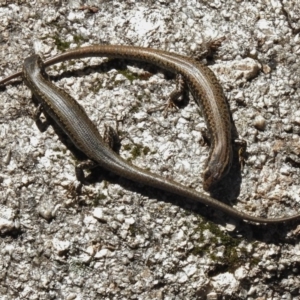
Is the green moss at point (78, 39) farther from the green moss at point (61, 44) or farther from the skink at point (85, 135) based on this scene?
the skink at point (85, 135)

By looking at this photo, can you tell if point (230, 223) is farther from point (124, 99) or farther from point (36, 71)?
point (36, 71)

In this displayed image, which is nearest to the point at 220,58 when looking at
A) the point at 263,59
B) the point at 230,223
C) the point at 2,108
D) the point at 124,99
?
the point at 263,59

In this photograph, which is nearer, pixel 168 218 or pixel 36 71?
pixel 168 218

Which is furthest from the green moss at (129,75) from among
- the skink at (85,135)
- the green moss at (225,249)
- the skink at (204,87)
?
the green moss at (225,249)

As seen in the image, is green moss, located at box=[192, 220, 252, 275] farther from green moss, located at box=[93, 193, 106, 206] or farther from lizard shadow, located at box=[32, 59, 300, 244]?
green moss, located at box=[93, 193, 106, 206]

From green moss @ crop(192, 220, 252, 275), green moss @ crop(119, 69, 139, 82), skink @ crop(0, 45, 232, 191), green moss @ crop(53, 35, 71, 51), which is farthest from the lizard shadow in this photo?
green moss @ crop(53, 35, 71, 51)
